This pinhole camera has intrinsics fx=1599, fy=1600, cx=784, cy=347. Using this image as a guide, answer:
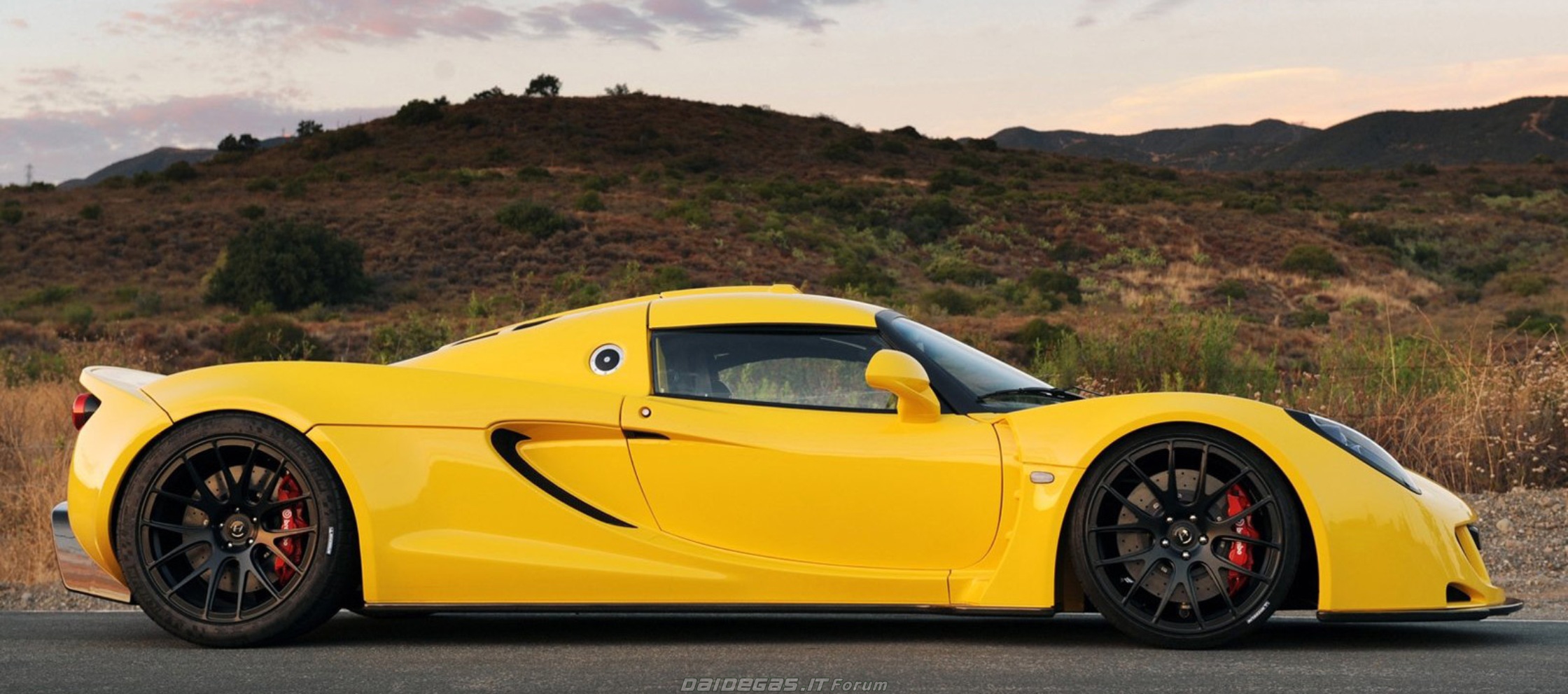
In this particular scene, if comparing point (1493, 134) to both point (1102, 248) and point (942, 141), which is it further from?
point (1102, 248)

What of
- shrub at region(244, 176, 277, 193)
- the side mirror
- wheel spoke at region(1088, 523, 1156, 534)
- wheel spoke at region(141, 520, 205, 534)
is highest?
shrub at region(244, 176, 277, 193)

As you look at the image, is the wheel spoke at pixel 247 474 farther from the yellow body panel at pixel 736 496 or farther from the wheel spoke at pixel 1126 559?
the wheel spoke at pixel 1126 559

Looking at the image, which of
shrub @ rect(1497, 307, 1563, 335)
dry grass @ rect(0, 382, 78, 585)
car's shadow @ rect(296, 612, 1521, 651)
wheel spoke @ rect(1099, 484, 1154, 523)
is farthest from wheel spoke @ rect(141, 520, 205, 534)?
shrub @ rect(1497, 307, 1563, 335)

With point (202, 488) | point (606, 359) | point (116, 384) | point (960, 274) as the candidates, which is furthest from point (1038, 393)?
point (960, 274)

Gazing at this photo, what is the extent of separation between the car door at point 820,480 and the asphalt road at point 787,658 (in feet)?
1.24

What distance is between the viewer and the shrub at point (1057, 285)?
1656 inches

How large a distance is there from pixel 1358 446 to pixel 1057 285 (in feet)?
124

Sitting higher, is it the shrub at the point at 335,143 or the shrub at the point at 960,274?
the shrub at the point at 335,143

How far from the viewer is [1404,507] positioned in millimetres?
5445

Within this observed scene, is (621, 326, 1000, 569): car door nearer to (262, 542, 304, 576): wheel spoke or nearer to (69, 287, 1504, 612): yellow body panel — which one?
(69, 287, 1504, 612): yellow body panel

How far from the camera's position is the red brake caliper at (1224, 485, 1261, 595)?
5.42m

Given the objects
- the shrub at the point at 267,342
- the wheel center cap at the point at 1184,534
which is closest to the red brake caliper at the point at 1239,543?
the wheel center cap at the point at 1184,534

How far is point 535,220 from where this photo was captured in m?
51.2

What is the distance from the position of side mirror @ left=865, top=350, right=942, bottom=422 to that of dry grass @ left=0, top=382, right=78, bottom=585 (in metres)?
5.39
